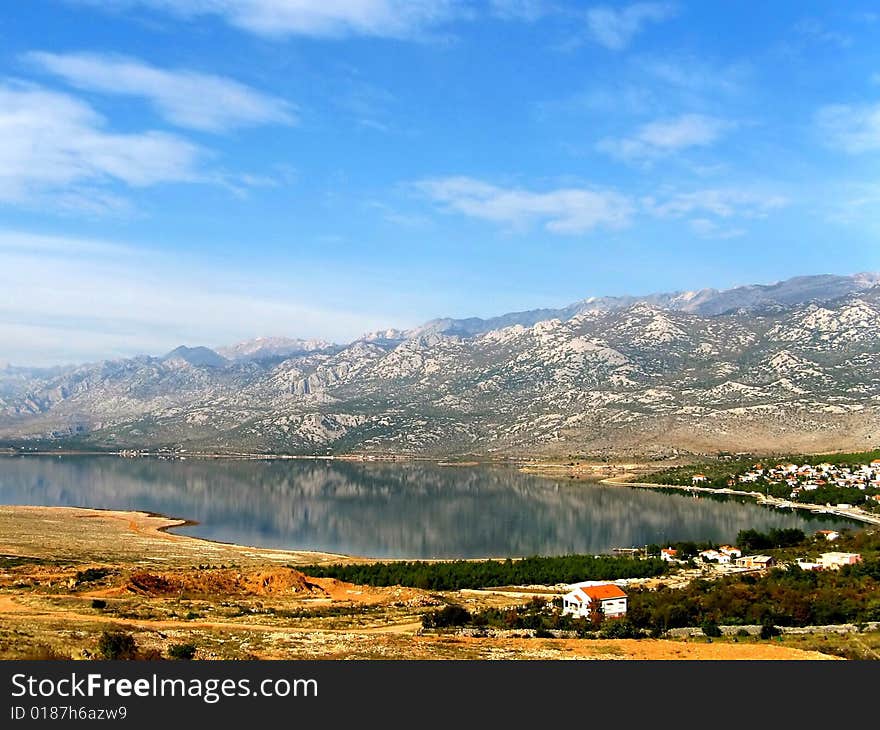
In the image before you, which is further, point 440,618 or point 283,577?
point 283,577

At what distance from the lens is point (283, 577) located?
52.7m

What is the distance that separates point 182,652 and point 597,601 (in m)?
23.4

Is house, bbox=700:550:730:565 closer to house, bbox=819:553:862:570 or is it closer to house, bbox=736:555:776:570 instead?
house, bbox=736:555:776:570

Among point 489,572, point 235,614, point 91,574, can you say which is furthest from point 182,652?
point 489,572

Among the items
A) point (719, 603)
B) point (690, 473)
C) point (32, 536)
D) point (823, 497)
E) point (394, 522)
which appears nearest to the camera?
point (719, 603)

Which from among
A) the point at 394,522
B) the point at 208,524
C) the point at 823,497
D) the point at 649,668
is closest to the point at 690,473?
the point at 823,497

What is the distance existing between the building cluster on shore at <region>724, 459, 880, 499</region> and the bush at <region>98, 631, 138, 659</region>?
Result: 127398 millimetres

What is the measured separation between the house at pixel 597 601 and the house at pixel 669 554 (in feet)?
99.2

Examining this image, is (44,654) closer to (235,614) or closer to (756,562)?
(235,614)

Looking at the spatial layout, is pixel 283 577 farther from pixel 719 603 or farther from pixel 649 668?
pixel 649 668

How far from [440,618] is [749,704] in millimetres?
24871

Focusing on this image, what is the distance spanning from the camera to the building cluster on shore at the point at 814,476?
132125mm

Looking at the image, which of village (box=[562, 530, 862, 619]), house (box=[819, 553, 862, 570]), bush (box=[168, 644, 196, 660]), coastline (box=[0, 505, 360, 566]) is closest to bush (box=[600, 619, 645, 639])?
village (box=[562, 530, 862, 619])

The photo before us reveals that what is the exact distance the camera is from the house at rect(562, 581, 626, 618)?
3919 centimetres
